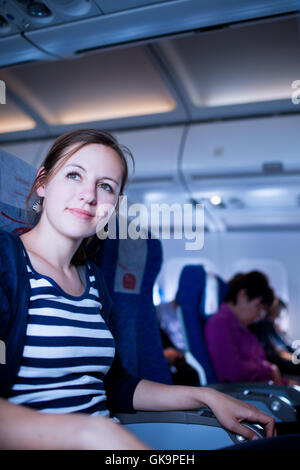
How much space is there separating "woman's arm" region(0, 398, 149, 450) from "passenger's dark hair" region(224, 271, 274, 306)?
2.16m

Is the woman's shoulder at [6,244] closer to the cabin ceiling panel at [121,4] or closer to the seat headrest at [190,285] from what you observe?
the cabin ceiling panel at [121,4]

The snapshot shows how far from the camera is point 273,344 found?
421cm

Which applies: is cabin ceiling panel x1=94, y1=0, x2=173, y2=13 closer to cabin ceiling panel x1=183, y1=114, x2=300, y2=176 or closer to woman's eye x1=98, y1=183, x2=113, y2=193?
woman's eye x1=98, y1=183, x2=113, y2=193

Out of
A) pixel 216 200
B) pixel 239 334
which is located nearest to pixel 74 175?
pixel 239 334

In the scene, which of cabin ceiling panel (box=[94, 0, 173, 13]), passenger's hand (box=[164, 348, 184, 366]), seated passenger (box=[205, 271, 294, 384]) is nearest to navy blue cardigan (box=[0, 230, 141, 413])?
cabin ceiling panel (box=[94, 0, 173, 13])

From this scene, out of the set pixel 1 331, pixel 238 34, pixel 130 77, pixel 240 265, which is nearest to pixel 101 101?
pixel 130 77

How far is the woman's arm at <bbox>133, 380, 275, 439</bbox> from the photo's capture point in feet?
2.75

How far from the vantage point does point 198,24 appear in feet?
4.12

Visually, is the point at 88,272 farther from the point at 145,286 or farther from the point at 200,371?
the point at 200,371

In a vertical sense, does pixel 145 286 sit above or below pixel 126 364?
above

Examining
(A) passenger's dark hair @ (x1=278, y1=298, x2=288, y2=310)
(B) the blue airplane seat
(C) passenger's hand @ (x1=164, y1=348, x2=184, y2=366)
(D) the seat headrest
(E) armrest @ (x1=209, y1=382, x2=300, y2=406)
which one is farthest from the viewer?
(A) passenger's dark hair @ (x1=278, y1=298, x2=288, y2=310)

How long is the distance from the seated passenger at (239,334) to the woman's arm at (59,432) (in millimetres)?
1734

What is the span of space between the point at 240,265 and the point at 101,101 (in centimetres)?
351

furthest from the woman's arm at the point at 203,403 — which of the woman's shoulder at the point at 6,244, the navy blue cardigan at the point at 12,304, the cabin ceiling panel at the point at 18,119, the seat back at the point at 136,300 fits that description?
the cabin ceiling panel at the point at 18,119
